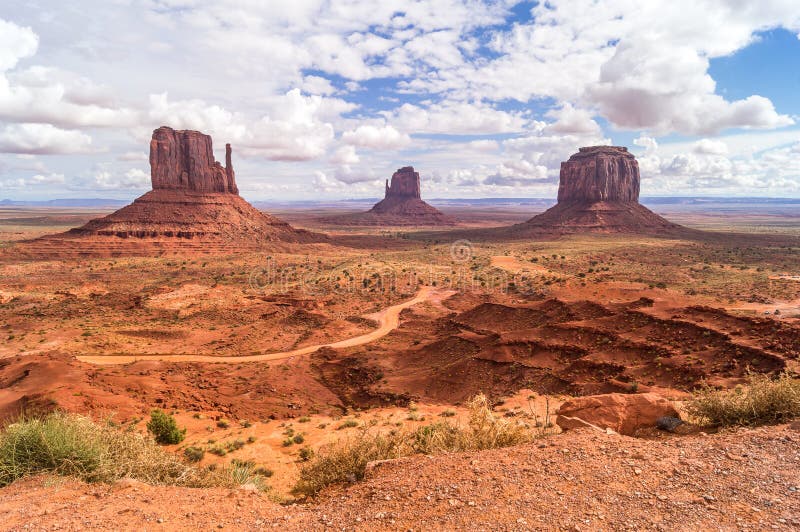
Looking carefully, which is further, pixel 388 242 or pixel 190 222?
pixel 388 242

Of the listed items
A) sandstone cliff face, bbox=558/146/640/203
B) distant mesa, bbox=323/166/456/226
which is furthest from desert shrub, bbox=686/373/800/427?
distant mesa, bbox=323/166/456/226

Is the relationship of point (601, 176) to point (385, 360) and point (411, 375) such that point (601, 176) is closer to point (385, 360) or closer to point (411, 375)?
point (385, 360)

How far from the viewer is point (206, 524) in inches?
254

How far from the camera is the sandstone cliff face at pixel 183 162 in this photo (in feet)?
301

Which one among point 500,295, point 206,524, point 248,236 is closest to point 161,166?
point 248,236

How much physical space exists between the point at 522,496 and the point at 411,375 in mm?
16192

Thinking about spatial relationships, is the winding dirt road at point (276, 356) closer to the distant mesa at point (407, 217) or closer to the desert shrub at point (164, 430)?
the desert shrub at point (164, 430)

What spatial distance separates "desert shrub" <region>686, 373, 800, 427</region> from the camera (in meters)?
8.39

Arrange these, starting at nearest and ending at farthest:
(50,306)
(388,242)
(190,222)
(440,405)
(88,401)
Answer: (88,401), (440,405), (50,306), (190,222), (388,242)

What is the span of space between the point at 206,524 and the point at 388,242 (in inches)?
3892

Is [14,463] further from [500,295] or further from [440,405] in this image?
[500,295]

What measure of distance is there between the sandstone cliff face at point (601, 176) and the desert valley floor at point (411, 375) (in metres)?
71.4

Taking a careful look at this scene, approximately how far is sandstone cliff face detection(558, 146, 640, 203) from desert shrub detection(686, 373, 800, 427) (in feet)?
416

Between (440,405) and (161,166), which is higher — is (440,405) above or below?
below
